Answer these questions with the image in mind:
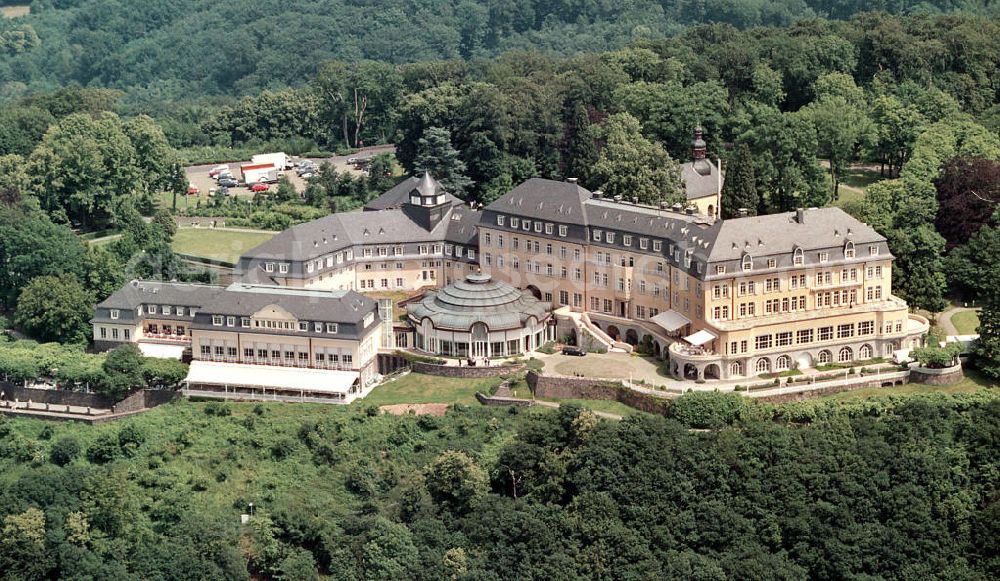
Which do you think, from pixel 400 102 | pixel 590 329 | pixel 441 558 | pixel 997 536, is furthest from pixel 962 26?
pixel 441 558

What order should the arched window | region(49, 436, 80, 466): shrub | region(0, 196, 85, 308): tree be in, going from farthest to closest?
region(0, 196, 85, 308): tree → the arched window → region(49, 436, 80, 466): shrub

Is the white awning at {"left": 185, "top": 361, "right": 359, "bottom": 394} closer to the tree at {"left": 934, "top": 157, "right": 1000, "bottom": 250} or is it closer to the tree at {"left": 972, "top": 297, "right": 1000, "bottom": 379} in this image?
the tree at {"left": 972, "top": 297, "right": 1000, "bottom": 379}

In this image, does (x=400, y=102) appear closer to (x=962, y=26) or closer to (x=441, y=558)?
(x=962, y=26)

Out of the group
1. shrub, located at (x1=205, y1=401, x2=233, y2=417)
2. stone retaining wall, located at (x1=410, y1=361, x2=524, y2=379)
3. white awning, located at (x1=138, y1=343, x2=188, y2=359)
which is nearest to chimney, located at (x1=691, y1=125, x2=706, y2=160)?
stone retaining wall, located at (x1=410, y1=361, x2=524, y2=379)

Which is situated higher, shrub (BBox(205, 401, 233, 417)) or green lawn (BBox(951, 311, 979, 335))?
green lawn (BBox(951, 311, 979, 335))

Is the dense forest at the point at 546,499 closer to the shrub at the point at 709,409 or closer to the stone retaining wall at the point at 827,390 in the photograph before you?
the shrub at the point at 709,409

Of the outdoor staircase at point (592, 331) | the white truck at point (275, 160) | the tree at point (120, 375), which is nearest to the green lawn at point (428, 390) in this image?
the outdoor staircase at point (592, 331)
